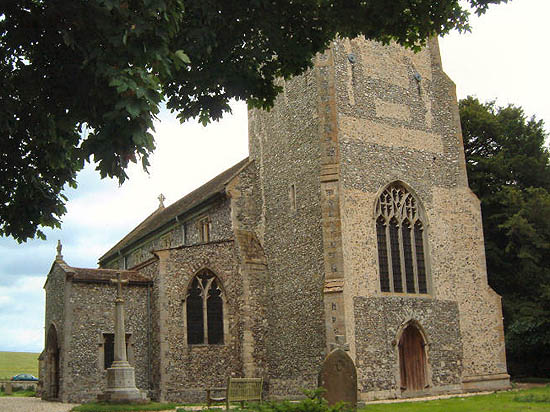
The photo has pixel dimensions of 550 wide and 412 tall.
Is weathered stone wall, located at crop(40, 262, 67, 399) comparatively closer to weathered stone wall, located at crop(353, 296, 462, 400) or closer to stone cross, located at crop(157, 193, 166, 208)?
weathered stone wall, located at crop(353, 296, 462, 400)

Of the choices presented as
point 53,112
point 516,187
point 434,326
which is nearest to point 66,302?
point 434,326

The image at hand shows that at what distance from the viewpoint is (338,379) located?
1341 centimetres

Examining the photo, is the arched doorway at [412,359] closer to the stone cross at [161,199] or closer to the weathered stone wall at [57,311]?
the weathered stone wall at [57,311]

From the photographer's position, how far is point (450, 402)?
60.2 ft

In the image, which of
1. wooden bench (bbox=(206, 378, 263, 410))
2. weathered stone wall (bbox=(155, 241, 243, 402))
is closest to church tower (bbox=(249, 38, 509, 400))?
weathered stone wall (bbox=(155, 241, 243, 402))

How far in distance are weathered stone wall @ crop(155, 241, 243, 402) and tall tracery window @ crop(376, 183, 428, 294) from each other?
5.46 meters

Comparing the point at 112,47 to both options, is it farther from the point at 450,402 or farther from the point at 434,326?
the point at 434,326

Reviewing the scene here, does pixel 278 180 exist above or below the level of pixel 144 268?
above

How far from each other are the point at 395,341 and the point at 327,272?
3306 millimetres

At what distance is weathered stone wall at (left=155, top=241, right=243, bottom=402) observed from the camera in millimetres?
22656

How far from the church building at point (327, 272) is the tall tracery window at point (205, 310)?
2.1 inches

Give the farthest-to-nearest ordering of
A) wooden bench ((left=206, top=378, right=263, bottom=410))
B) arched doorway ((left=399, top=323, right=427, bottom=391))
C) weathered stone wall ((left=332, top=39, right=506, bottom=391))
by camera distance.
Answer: weathered stone wall ((left=332, top=39, right=506, bottom=391)) → arched doorway ((left=399, top=323, right=427, bottom=391)) → wooden bench ((left=206, top=378, right=263, bottom=410))

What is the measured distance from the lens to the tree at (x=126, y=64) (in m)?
8.40

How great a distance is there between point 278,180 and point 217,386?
7895 mm
